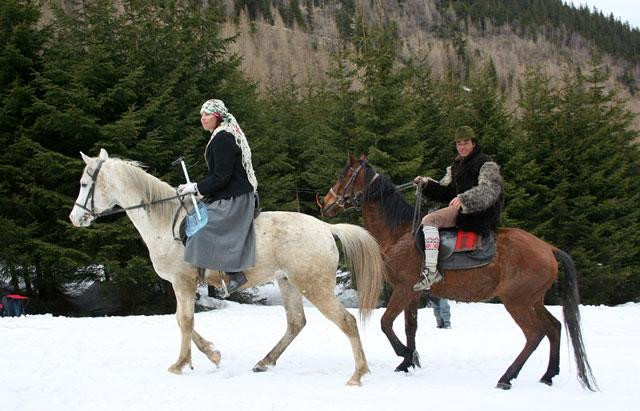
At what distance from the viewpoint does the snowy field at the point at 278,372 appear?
4.47 metres

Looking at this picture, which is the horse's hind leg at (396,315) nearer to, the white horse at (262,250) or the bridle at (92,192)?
the white horse at (262,250)

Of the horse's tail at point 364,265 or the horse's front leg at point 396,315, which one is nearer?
the horse's tail at point 364,265

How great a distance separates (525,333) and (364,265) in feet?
6.02

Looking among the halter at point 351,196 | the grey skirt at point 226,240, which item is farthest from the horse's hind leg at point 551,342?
the grey skirt at point 226,240

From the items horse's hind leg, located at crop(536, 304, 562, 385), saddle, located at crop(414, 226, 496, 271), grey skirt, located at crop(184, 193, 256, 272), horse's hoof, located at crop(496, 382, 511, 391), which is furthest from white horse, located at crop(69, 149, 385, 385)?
horse's hind leg, located at crop(536, 304, 562, 385)

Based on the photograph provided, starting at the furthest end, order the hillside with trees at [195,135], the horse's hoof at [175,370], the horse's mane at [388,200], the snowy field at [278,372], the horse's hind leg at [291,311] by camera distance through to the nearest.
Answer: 1. the hillside with trees at [195,135]
2. the horse's mane at [388,200]
3. the horse's hind leg at [291,311]
4. the horse's hoof at [175,370]
5. the snowy field at [278,372]

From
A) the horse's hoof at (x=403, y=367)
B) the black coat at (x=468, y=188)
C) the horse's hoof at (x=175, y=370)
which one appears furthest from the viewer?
the horse's hoof at (x=403, y=367)

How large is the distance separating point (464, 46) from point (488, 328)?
87439mm

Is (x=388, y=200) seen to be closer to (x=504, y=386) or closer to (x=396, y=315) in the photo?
(x=396, y=315)

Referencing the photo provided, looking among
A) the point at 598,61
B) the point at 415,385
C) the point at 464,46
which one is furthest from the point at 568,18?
the point at 415,385

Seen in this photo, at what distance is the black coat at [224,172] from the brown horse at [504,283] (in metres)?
1.76

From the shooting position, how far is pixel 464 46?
89.1m

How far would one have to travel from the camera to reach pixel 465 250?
222 inches

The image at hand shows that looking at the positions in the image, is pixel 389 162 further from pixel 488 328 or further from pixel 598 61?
pixel 598 61
